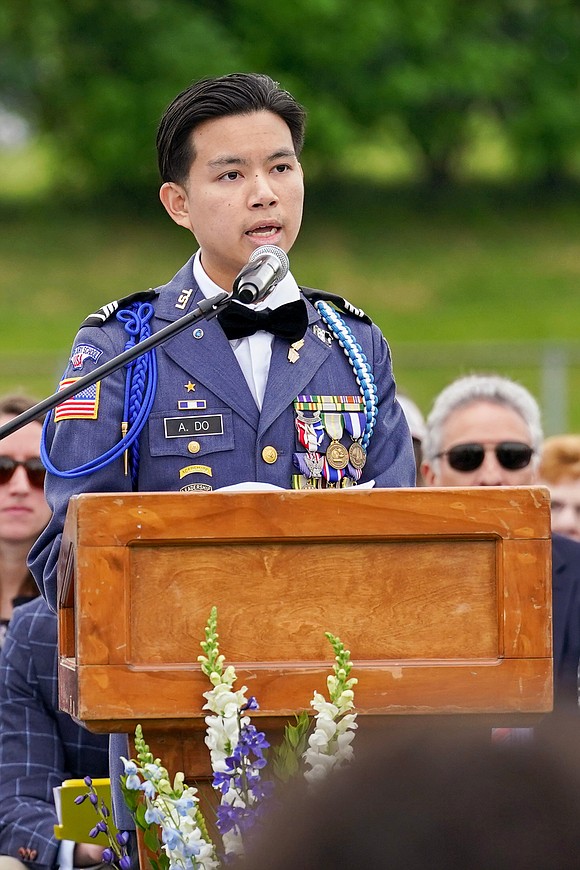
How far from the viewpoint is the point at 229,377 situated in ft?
9.16

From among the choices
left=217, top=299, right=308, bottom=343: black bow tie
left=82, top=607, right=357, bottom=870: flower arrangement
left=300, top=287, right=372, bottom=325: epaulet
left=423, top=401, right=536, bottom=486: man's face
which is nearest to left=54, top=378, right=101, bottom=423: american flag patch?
left=217, top=299, right=308, bottom=343: black bow tie

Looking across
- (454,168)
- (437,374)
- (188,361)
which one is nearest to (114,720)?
(188,361)

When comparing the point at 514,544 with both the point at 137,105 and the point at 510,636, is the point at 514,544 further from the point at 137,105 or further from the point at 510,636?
the point at 137,105

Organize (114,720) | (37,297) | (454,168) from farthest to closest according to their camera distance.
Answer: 1. (454,168)
2. (37,297)
3. (114,720)

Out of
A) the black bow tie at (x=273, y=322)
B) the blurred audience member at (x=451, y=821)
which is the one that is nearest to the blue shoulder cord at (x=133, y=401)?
the black bow tie at (x=273, y=322)

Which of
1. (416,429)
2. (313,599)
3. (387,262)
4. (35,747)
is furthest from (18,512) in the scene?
(387,262)

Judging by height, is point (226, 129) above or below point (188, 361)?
above

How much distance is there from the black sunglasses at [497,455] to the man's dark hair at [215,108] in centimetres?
183

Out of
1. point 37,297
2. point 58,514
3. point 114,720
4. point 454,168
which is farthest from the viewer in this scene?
point 454,168

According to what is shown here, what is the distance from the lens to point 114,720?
7.19 feet

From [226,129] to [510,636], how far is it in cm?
109

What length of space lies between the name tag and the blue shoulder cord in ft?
0.18

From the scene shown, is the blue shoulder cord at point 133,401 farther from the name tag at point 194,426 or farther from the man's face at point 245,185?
the man's face at point 245,185

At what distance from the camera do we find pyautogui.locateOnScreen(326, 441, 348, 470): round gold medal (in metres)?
2.79
